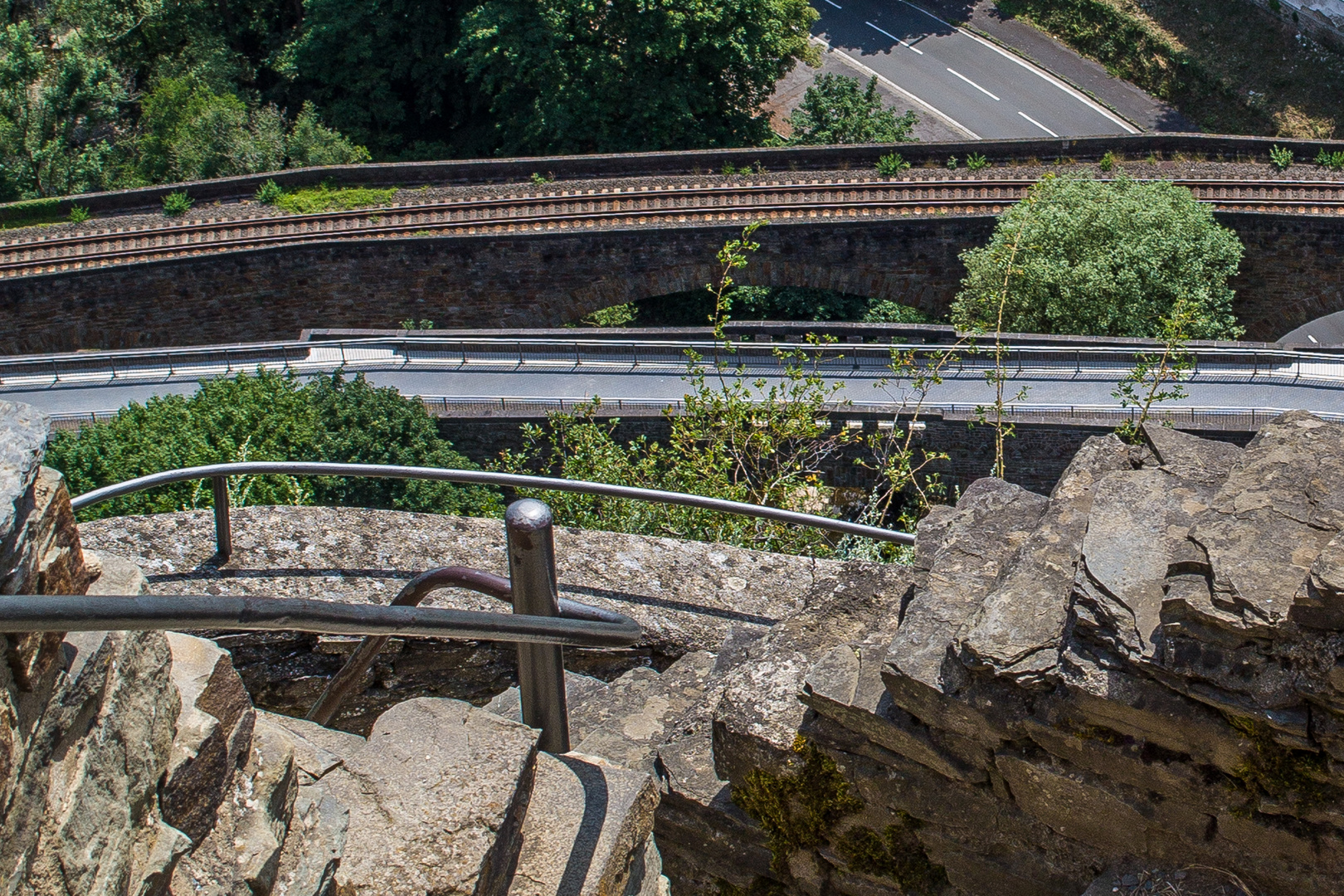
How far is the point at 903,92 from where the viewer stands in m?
28.0

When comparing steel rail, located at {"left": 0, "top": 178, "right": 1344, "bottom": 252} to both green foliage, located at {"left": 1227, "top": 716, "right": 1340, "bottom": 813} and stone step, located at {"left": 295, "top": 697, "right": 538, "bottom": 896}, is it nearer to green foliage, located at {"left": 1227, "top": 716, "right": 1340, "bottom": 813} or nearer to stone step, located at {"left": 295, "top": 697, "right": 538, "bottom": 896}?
green foliage, located at {"left": 1227, "top": 716, "right": 1340, "bottom": 813}

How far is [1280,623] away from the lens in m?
2.89

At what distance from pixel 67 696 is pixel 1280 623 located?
252 cm

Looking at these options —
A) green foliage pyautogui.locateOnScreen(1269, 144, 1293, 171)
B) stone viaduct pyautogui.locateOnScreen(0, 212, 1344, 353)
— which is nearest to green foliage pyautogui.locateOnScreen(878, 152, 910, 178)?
stone viaduct pyautogui.locateOnScreen(0, 212, 1344, 353)

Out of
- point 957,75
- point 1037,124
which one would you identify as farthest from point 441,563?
point 957,75

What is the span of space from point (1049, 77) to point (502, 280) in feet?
51.3

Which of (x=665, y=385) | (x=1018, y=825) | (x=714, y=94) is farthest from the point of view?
(x=714, y=94)

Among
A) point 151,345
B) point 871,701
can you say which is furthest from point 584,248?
point 871,701

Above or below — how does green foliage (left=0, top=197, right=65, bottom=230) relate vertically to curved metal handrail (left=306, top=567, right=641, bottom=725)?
below

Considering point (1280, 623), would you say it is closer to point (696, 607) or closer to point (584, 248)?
point (696, 607)

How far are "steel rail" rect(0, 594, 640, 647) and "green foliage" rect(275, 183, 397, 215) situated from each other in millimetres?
18345

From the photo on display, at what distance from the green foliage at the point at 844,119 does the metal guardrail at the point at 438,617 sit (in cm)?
2119

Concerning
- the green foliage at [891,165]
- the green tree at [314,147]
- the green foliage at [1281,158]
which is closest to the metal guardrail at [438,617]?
the green foliage at [891,165]

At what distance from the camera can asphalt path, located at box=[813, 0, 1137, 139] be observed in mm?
27062
